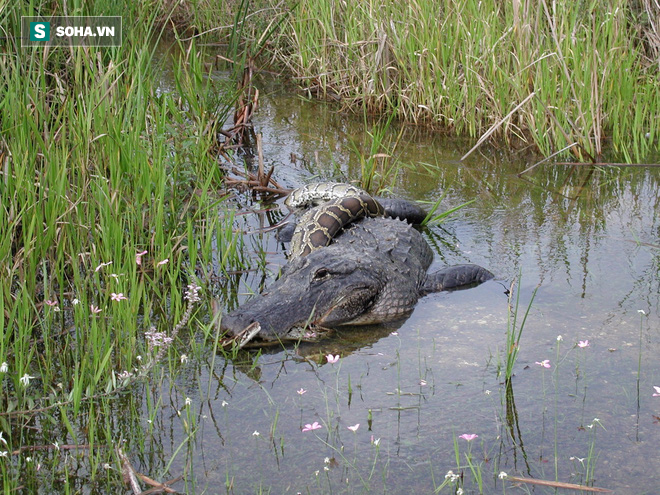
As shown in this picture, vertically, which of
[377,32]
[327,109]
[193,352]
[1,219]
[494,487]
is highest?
[377,32]

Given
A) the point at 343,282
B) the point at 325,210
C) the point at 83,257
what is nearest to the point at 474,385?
the point at 343,282

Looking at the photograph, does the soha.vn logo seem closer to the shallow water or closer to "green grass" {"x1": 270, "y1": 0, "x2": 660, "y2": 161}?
the shallow water

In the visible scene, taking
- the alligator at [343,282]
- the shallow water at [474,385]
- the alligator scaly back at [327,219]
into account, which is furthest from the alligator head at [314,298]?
the alligator scaly back at [327,219]

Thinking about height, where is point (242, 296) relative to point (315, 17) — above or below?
below

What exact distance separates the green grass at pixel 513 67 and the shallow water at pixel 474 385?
156cm

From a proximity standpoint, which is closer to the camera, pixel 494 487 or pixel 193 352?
pixel 494 487

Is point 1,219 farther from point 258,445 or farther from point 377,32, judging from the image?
point 377,32

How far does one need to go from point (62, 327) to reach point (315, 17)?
651 centimetres

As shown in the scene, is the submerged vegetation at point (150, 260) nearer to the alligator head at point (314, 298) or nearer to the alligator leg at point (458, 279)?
the alligator head at point (314, 298)

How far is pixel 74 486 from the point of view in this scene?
3.04 m

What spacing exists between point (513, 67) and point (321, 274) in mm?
4205

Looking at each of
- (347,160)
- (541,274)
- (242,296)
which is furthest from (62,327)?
(347,160)

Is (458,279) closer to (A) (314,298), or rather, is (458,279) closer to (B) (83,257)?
(A) (314,298)

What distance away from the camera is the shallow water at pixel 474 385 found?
324cm
